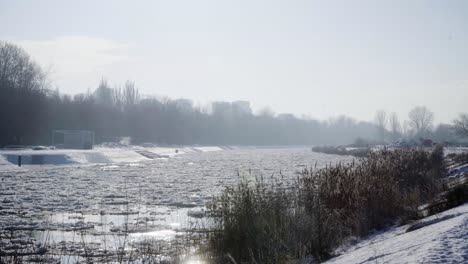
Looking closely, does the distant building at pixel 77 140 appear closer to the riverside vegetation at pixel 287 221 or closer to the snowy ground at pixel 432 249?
the riverside vegetation at pixel 287 221

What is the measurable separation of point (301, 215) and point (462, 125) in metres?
52.4

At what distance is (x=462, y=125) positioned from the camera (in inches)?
2082

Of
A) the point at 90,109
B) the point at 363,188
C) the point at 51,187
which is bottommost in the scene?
the point at 51,187

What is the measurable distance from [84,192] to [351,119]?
18636cm

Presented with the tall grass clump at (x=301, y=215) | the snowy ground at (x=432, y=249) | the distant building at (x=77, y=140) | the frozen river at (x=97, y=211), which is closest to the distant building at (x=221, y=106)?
the distant building at (x=77, y=140)

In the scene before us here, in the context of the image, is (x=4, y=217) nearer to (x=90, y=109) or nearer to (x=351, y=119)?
(x=90, y=109)

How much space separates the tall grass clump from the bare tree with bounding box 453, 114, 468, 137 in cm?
4601

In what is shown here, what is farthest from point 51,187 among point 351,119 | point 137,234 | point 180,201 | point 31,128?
point 351,119

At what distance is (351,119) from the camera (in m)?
196

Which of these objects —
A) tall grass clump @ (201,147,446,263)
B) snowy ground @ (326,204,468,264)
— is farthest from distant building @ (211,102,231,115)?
snowy ground @ (326,204,468,264)

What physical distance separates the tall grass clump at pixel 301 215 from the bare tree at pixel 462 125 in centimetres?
4601

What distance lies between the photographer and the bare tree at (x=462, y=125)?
51.5 meters

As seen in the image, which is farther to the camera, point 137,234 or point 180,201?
point 180,201

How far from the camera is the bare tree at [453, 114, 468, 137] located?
51500mm
